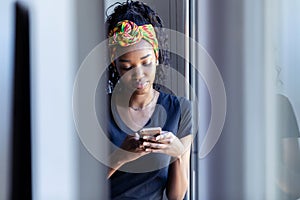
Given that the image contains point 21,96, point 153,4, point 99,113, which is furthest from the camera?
point 153,4

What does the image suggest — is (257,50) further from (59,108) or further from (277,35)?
(59,108)

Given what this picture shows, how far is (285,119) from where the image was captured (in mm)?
528

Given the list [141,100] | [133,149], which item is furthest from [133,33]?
[133,149]

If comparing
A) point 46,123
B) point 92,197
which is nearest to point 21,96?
point 46,123

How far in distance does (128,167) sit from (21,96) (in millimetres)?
332

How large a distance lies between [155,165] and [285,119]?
289 mm

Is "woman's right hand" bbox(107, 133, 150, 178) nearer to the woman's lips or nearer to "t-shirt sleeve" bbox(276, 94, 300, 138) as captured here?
the woman's lips

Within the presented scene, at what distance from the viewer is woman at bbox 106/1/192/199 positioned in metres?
0.64

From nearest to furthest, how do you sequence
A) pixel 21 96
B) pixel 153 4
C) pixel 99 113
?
1. pixel 21 96
2. pixel 99 113
3. pixel 153 4

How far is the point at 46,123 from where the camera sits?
42 cm

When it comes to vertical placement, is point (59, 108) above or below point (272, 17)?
below

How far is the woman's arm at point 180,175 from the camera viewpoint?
2.18ft

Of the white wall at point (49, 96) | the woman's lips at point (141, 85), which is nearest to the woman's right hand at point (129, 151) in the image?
the woman's lips at point (141, 85)

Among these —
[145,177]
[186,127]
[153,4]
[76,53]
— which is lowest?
[145,177]
